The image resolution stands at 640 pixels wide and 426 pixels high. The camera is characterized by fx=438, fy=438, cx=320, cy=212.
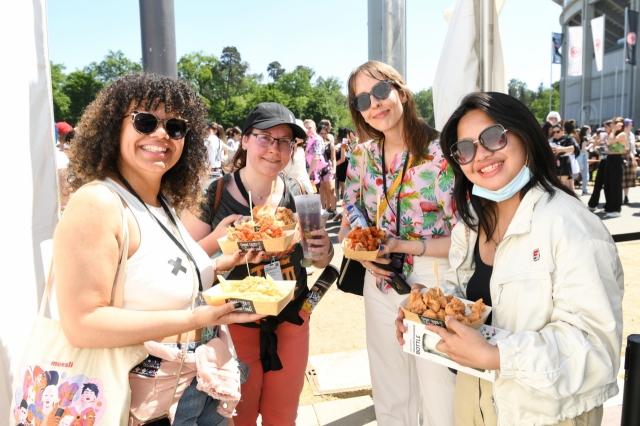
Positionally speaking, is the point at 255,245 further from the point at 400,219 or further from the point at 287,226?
the point at 400,219

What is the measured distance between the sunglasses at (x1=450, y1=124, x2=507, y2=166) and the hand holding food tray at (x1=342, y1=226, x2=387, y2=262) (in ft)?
2.69

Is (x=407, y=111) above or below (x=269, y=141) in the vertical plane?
above

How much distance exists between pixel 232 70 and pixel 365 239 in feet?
329

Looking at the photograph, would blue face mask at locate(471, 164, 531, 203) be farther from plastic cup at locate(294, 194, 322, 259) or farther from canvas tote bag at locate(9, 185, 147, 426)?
canvas tote bag at locate(9, 185, 147, 426)

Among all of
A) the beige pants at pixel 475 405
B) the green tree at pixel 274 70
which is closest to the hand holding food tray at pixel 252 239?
the beige pants at pixel 475 405

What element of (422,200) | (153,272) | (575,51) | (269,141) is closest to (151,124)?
(153,272)

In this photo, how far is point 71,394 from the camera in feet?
5.46

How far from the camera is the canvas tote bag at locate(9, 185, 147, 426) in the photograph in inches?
65.6

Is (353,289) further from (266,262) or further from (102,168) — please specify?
(102,168)

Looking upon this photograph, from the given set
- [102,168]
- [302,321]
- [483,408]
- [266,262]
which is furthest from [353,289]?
[102,168]

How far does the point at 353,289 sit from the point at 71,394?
82.2 inches

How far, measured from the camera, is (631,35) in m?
37.5

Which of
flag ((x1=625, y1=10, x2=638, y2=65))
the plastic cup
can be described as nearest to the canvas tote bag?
the plastic cup

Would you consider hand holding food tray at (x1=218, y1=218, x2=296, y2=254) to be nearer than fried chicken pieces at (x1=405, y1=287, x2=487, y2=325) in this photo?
No
